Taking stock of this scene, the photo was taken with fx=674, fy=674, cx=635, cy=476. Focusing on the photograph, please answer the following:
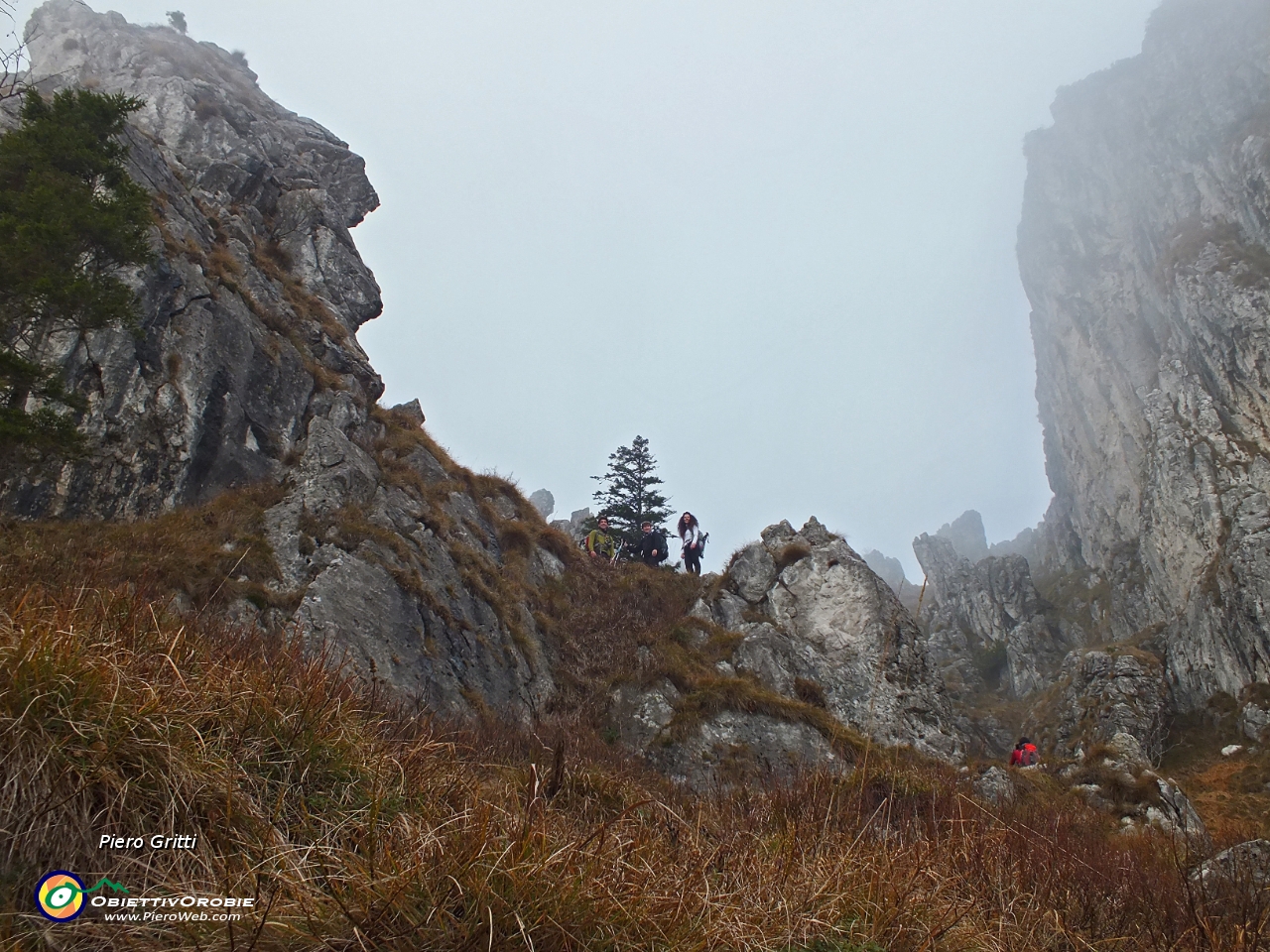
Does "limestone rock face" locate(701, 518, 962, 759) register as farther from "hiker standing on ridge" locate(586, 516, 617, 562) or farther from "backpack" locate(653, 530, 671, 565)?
"hiker standing on ridge" locate(586, 516, 617, 562)

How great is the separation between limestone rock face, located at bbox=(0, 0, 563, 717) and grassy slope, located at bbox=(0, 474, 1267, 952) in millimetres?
2941

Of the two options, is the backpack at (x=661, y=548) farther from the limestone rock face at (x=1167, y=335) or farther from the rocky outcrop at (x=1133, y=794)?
the limestone rock face at (x=1167, y=335)

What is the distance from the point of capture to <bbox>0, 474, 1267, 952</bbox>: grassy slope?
9.13 ft

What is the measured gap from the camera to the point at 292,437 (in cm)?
1630

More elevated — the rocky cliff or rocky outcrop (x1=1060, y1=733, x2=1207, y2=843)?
the rocky cliff

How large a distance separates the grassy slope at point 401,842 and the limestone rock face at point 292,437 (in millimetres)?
2941

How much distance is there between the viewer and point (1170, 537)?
70125 millimetres

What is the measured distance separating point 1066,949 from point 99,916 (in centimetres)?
551

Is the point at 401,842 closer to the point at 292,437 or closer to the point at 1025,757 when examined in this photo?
the point at 292,437

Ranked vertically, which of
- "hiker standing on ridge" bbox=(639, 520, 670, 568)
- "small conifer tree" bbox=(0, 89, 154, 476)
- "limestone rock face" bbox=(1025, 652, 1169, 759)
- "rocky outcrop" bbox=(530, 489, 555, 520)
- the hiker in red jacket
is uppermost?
"rocky outcrop" bbox=(530, 489, 555, 520)

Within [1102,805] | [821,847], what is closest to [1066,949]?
[821,847]

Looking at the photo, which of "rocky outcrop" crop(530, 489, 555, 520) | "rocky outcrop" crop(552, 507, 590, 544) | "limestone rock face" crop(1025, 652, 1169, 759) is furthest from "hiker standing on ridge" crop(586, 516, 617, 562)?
"rocky outcrop" crop(530, 489, 555, 520)

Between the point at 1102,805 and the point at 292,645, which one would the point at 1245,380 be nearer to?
the point at 1102,805

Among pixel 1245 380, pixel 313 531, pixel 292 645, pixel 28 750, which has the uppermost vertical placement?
pixel 1245 380
